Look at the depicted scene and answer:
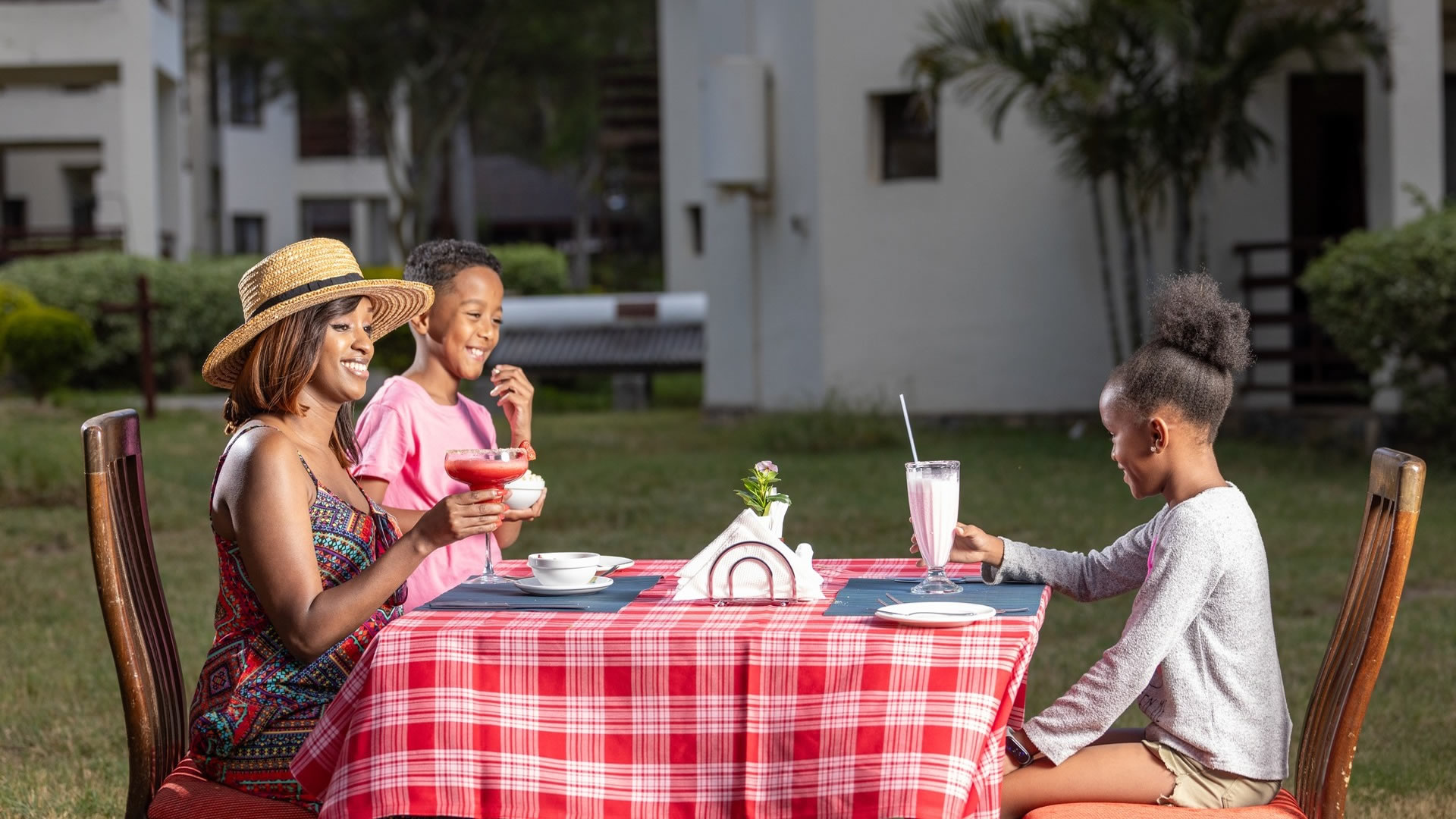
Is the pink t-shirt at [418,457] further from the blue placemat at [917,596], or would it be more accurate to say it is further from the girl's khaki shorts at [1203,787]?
the girl's khaki shorts at [1203,787]

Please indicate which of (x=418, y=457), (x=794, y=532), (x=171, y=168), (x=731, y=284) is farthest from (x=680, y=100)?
(x=418, y=457)

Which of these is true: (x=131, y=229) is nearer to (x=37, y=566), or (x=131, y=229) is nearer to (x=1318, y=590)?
(x=37, y=566)

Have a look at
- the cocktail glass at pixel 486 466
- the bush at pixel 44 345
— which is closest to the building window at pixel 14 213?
the bush at pixel 44 345

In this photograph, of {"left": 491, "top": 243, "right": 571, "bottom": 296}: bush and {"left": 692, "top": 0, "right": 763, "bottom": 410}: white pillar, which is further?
{"left": 491, "top": 243, "right": 571, "bottom": 296}: bush

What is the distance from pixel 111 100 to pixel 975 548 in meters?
29.8

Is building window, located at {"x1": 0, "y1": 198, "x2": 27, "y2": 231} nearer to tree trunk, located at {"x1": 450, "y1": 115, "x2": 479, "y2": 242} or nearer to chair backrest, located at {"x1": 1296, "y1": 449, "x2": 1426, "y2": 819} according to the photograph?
tree trunk, located at {"x1": 450, "y1": 115, "x2": 479, "y2": 242}

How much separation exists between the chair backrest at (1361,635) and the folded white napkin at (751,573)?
98 cm

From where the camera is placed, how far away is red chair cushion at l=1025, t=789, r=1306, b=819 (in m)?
2.86

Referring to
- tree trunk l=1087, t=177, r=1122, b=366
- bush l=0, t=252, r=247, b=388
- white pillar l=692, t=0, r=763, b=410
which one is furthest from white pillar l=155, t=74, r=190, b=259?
tree trunk l=1087, t=177, r=1122, b=366

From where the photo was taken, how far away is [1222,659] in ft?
9.68

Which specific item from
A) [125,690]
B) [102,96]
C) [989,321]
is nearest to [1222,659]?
[125,690]

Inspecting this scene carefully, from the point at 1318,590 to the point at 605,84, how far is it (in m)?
19.7

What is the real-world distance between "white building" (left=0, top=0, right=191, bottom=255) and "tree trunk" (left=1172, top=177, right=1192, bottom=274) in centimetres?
1749

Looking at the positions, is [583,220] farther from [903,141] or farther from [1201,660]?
[1201,660]
